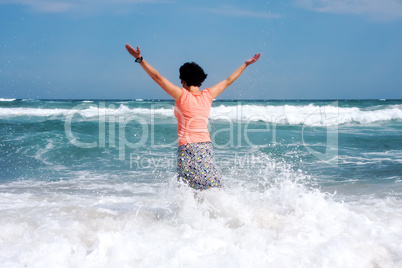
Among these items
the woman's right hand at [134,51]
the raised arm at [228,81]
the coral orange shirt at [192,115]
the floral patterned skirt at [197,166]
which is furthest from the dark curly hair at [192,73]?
the floral patterned skirt at [197,166]

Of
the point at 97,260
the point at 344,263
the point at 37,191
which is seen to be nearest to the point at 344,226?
the point at 344,263

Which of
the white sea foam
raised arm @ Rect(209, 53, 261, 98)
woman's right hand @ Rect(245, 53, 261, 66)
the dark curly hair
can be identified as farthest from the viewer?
woman's right hand @ Rect(245, 53, 261, 66)

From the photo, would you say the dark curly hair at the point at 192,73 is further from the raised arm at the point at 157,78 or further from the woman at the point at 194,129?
the raised arm at the point at 157,78

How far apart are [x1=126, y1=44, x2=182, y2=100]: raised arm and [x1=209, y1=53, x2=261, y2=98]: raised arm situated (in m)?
0.42

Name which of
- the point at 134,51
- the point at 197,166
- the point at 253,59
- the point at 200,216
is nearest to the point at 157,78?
the point at 134,51

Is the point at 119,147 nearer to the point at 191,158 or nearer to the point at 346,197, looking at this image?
the point at 346,197

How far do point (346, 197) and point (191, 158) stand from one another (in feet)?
10.1

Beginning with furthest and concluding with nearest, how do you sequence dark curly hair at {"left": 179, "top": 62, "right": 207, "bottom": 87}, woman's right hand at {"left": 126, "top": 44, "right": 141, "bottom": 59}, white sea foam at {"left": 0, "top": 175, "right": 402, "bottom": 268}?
1. dark curly hair at {"left": 179, "top": 62, "right": 207, "bottom": 87}
2. woman's right hand at {"left": 126, "top": 44, "right": 141, "bottom": 59}
3. white sea foam at {"left": 0, "top": 175, "right": 402, "bottom": 268}

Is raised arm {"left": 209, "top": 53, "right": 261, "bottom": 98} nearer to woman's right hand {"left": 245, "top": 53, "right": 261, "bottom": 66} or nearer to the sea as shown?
woman's right hand {"left": 245, "top": 53, "right": 261, "bottom": 66}

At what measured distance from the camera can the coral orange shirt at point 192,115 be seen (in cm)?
374

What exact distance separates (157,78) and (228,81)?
32.6 inches

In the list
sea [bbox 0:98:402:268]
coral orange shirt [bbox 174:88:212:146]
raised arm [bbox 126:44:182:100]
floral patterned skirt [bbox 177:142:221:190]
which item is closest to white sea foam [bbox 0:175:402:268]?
sea [bbox 0:98:402:268]

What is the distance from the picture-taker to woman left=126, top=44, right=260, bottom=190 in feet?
12.3

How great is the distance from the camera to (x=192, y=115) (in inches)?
148
